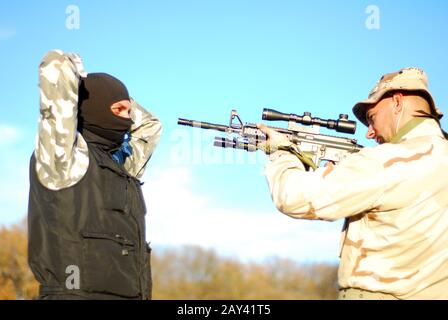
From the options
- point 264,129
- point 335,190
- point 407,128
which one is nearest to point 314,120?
point 264,129

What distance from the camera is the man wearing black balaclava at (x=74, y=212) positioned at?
5117mm

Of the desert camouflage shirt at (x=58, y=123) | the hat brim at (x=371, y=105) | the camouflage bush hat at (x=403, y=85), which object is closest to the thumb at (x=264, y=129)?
the hat brim at (x=371, y=105)

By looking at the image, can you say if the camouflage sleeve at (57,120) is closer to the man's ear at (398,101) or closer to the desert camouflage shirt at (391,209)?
the desert camouflage shirt at (391,209)

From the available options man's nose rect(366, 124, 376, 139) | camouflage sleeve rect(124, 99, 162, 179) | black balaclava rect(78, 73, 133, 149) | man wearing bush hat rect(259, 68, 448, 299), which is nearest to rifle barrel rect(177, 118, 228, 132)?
camouflage sleeve rect(124, 99, 162, 179)

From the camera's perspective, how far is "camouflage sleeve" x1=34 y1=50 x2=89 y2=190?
5.10 m

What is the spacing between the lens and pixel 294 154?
225 inches

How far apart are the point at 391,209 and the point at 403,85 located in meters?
1.10

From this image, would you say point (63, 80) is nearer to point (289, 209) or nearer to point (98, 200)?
point (98, 200)

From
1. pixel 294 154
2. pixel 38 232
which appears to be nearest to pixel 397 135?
pixel 294 154

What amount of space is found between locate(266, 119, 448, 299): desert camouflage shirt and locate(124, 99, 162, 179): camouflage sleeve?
225 centimetres

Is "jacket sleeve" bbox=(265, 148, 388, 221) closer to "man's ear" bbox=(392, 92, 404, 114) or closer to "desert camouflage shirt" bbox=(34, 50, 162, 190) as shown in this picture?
"man's ear" bbox=(392, 92, 404, 114)

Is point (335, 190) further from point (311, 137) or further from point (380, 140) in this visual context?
point (311, 137)

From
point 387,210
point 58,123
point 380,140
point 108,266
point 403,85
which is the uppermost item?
point 403,85

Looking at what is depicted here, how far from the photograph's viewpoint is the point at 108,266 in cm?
528
